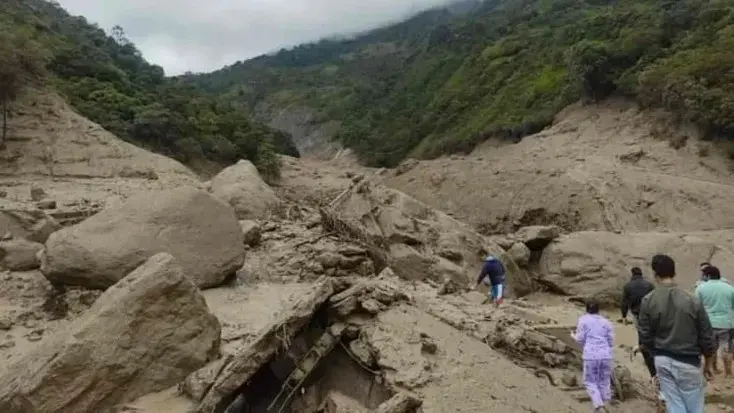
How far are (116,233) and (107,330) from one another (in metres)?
2.71

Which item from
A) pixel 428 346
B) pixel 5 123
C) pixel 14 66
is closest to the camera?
pixel 428 346

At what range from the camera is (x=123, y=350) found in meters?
5.82

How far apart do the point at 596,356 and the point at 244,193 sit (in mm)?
10410

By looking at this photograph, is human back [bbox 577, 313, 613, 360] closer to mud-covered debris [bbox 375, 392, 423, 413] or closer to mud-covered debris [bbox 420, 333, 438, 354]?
mud-covered debris [bbox 420, 333, 438, 354]

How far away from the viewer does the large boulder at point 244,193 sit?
14703 millimetres

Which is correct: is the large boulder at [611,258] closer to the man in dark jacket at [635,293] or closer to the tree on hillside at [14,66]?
the man in dark jacket at [635,293]

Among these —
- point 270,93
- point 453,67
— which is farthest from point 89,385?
point 270,93

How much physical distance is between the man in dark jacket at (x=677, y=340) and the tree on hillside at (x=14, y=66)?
20.9 m

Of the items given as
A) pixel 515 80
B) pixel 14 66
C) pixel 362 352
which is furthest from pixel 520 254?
pixel 515 80

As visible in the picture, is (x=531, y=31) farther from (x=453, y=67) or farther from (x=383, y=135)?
(x=383, y=135)

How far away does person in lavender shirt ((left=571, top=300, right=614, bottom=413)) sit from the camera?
6.04 meters

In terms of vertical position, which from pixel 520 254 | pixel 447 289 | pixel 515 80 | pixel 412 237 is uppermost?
pixel 447 289

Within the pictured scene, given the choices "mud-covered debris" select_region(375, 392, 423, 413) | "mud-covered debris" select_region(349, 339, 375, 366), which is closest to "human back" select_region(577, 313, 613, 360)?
"mud-covered debris" select_region(375, 392, 423, 413)

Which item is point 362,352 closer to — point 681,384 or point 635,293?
point 681,384
